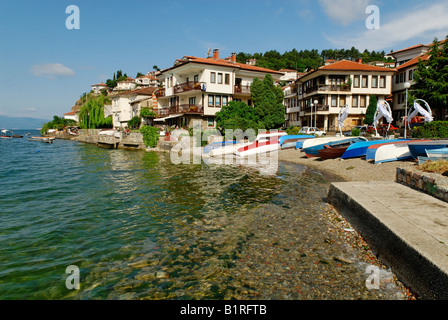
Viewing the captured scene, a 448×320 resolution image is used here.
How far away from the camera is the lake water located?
17.4 ft

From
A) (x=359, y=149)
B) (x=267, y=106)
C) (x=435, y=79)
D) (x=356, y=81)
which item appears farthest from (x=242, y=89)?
(x=359, y=149)

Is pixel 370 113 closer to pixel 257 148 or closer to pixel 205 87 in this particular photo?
pixel 257 148

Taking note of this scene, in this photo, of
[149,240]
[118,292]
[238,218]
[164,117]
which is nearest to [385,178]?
[238,218]

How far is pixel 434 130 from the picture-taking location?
2089cm

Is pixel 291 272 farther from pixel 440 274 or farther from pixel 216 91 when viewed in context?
pixel 216 91

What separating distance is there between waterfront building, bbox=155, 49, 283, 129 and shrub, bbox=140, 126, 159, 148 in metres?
3.81

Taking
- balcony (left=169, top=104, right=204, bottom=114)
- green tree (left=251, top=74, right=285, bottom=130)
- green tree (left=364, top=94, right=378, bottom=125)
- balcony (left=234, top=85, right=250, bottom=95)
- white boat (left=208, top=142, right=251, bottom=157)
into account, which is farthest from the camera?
balcony (left=234, top=85, right=250, bottom=95)

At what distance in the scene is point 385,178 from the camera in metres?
13.6

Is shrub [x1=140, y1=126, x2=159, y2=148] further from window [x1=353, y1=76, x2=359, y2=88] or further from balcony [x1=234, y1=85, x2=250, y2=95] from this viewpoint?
window [x1=353, y1=76, x2=359, y2=88]

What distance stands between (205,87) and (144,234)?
32.9m

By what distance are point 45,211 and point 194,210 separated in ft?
18.2

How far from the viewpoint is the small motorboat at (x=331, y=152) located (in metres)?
20.3

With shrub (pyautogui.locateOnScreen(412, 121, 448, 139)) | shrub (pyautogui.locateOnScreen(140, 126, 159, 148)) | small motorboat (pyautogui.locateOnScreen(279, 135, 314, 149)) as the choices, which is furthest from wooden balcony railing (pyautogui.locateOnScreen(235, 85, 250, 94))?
shrub (pyautogui.locateOnScreen(412, 121, 448, 139))

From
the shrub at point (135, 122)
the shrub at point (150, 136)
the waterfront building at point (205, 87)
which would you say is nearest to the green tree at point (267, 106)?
the waterfront building at point (205, 87)
